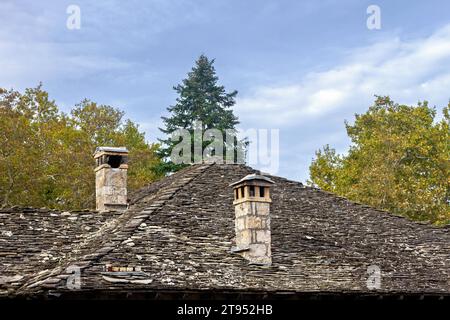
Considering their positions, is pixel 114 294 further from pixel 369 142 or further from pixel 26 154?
pixel 369 142

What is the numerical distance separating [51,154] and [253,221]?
20.4 meters

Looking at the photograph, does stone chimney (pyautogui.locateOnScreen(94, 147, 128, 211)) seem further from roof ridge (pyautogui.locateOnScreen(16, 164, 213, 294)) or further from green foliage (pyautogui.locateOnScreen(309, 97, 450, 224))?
green foliage (pyautogui.locateOnScreen(309, 97, 450, 224))

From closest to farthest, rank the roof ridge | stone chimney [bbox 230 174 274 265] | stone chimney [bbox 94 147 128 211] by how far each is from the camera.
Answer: the roof ridge < stone chimney [bbox 230 174 274 265] < stone chimney [bbox 94 147 128 211]

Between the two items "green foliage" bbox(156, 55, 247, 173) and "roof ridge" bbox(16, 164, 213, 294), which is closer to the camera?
"roof ridge" bbox(16, 164, 213, 294)

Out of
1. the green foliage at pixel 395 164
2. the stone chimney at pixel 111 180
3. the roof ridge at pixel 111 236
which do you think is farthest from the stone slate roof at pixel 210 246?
the green foliage at pixel 395 164

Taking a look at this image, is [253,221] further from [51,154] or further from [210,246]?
A: [51,154]

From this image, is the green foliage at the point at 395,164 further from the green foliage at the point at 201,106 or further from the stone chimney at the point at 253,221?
the stone chimney at the point at 253,221

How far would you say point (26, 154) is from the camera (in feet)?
105

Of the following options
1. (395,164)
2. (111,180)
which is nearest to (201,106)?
(395,164)

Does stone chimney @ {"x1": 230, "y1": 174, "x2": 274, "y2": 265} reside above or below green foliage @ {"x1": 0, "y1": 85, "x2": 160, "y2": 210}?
below

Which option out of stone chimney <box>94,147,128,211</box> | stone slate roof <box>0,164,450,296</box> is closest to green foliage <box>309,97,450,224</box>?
stone slate roof <box>0,164,450,296</box>

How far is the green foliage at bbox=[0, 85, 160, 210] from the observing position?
31.9 m

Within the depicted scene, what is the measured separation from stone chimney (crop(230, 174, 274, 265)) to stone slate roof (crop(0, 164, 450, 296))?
0.84ft

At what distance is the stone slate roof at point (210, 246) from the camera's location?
1380cm
